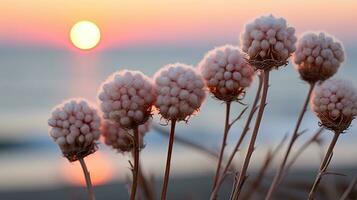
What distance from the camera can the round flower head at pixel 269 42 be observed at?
171 centimetres

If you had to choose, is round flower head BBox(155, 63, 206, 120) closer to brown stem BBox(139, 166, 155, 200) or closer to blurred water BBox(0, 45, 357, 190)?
blurred water BBox(0, 45, 357, 190)

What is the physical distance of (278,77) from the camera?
22.5m

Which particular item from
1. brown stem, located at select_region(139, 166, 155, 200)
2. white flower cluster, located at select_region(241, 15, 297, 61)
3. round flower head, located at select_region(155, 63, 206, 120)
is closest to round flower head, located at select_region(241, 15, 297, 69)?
white flower cluster, located at select_region(241, 15, 297, 61)

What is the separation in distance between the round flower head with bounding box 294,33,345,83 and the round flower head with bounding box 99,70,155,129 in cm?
52

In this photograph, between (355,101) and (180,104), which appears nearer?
(180,104)

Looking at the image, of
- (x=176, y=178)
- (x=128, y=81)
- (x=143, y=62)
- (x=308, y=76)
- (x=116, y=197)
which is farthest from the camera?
(x=143, y=62)

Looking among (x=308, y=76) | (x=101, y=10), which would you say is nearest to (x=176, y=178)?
(x=308, y=76)

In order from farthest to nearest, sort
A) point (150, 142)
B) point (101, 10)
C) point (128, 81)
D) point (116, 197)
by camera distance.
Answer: point (101, 10)
point (150, 142)
point (116, 197)
point (128, 81)

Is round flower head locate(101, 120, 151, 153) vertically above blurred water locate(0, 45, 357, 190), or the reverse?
round flower head locate(101, 120, 151, 153)

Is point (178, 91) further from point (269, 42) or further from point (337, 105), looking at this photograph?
point (337, 105)

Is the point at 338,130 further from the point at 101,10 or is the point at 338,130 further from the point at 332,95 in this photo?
the point at 101,10

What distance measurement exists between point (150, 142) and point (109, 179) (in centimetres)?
253

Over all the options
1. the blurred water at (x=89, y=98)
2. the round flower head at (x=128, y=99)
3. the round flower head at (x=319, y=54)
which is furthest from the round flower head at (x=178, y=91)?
the blurred water at (x=89, y=98)

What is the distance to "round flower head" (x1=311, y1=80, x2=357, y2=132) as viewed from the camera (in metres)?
1.81
